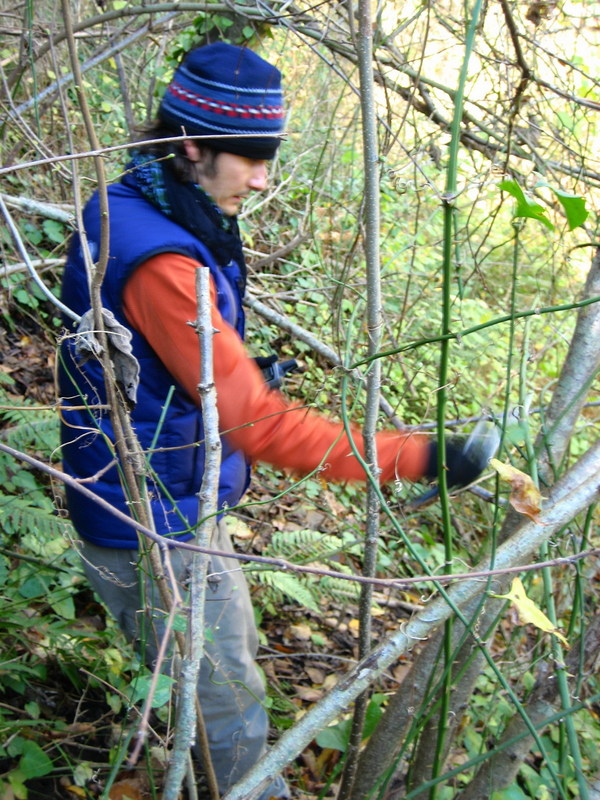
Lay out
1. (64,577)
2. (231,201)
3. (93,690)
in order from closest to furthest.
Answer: (231,201) < (93,690) < (64,577)

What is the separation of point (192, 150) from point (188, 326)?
50cm

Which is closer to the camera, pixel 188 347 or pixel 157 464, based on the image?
pixel 188 347

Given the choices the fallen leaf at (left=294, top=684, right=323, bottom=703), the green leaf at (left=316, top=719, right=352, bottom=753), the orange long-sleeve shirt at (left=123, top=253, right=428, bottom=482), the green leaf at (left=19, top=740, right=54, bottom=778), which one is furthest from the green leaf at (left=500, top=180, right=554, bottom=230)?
the fallen leaf at (left=294, top=684, right=323, bottom=703)

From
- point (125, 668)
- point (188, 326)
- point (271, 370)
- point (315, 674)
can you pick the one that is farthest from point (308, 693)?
point (188, 326)

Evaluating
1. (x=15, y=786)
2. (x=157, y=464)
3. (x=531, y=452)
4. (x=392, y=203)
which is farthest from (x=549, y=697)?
(x=392, y=203)

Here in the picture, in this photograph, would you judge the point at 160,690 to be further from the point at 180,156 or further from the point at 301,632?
the point at 301,632

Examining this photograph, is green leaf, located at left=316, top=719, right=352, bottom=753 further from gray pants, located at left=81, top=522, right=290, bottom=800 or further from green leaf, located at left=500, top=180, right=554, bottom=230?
green leaf, located at left=500, top=180, right=554, bottom=230

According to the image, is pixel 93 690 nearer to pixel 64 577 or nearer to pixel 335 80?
pixel 64 577

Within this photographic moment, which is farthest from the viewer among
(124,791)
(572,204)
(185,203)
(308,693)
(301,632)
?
(301,632)

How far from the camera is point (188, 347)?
1575 mm

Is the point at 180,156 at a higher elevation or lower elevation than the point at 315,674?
higher

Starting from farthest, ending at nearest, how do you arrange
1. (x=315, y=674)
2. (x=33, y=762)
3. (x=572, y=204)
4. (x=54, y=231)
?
1. (x=54, y=231)
2. (x=315, y=674)
3. (x=33, y=762)
4. (x=572, y=204)

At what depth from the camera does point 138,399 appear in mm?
1707

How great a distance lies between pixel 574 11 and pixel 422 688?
3.35 meters
